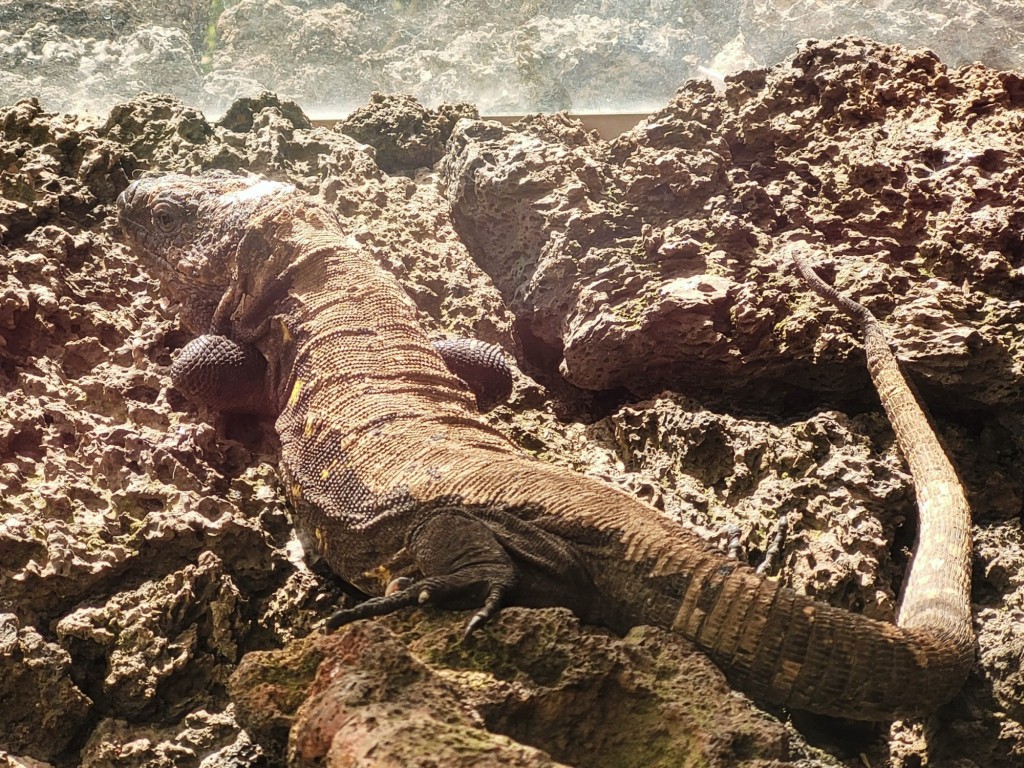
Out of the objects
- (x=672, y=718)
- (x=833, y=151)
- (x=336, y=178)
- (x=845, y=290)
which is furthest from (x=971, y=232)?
(x=336, y=178)

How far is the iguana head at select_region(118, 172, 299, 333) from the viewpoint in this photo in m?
3.71

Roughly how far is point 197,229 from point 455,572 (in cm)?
215

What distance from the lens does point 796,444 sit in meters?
3.14

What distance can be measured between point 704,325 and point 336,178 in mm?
2099

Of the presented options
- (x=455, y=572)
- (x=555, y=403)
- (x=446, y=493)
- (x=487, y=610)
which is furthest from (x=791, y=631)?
(x=555, y=403)

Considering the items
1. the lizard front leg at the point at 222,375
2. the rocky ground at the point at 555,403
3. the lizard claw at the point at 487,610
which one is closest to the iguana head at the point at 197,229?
the rocky ground at the point at 555,403

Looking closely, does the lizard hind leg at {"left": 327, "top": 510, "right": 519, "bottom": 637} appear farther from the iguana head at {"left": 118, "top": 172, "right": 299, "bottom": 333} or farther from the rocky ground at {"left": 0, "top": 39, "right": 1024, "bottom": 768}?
the iguana head at {"left": 118, "top": 172, "right": 299, "bottom": 333}

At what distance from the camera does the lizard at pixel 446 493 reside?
2.29m

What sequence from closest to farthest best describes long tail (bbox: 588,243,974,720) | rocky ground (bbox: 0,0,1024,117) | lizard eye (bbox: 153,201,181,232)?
1. long tail (bbox: 588,243,974,720)
2. lizard eye (bbox: 153,201,181,232)
3. rocky ground (bbox: 0,0,1024,117)

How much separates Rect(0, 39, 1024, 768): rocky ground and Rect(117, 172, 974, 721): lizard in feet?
0.43

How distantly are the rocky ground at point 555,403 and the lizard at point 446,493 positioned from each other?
132 millimetres

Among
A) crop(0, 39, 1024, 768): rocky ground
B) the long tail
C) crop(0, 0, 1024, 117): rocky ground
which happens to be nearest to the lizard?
the long tail

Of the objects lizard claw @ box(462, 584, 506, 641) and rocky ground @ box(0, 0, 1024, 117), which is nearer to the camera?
lizard claw @ box(462, 584, 506, 641)

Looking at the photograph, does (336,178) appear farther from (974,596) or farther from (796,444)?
(974,596)
